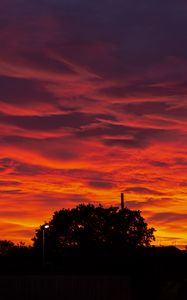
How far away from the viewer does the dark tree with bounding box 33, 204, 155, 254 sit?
9625cm

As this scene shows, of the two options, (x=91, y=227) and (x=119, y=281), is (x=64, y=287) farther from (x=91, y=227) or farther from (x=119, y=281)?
(x=91, y=227)

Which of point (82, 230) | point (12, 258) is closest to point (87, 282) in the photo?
point (12, 258)

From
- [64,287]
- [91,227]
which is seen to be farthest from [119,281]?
[91,227]

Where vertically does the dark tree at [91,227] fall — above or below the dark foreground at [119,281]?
above

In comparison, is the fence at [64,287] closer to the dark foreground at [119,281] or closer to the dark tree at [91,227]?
the dark foreground at [119,281]

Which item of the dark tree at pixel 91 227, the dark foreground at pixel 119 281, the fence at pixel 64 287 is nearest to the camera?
the dark foreground at pixel 119 281

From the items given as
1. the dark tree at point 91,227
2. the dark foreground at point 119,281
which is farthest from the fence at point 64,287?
the dark tree at point 91,227

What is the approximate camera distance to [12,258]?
199 ft

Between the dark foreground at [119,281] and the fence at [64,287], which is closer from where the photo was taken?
the dark foreground at [119,281]

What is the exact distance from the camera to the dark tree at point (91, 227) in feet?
316

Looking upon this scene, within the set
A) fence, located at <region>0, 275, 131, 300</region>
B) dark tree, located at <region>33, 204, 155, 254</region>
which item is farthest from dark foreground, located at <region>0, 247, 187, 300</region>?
dark tree, located at <region>33, 204, 155, 254</region>

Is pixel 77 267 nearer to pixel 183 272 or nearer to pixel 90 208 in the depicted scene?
pixel 183 272

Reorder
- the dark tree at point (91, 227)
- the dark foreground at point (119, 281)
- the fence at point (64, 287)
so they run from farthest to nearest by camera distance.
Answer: the dark tree at point (91, 227)
the fence at point (64, 287)
the dark foreground at point (119, 281)

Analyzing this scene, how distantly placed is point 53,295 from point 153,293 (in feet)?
20.1
